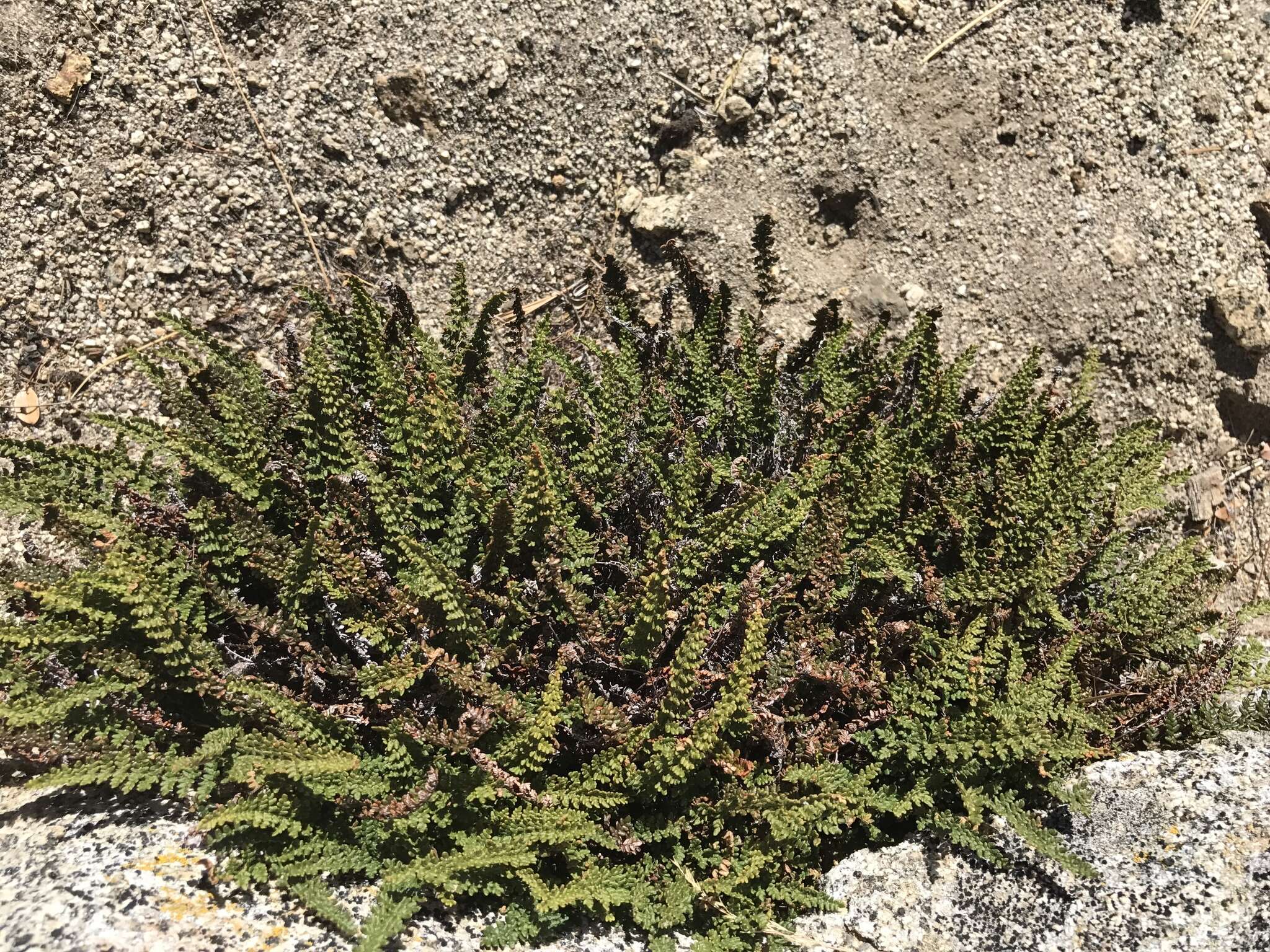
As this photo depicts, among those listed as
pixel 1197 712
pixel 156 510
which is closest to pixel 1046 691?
pixel 1197 712

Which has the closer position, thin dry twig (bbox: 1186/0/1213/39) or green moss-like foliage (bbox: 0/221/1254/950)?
green moss-like foliage (bbox: 0/221/1254/950)

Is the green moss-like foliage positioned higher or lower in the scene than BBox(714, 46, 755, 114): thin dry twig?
lower

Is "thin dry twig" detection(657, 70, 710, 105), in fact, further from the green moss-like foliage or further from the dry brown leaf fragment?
the dry brown leaf fragment

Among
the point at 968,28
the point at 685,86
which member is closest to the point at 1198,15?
the point at 968,28

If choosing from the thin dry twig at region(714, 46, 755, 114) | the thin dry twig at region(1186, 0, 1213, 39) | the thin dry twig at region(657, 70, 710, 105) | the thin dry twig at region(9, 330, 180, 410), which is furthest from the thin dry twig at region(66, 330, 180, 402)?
the thin dry twig at region(1186, 0, 1213, 39)

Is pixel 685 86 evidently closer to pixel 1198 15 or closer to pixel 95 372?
pixel 1198 15

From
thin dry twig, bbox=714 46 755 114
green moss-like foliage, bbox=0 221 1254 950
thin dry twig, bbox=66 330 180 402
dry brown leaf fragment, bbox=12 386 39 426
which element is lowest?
green moss-like foliage, bbox=0 221 1254 950

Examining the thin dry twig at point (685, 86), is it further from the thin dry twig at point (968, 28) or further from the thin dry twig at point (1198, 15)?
the thin dry twig at point (1198, 15)
